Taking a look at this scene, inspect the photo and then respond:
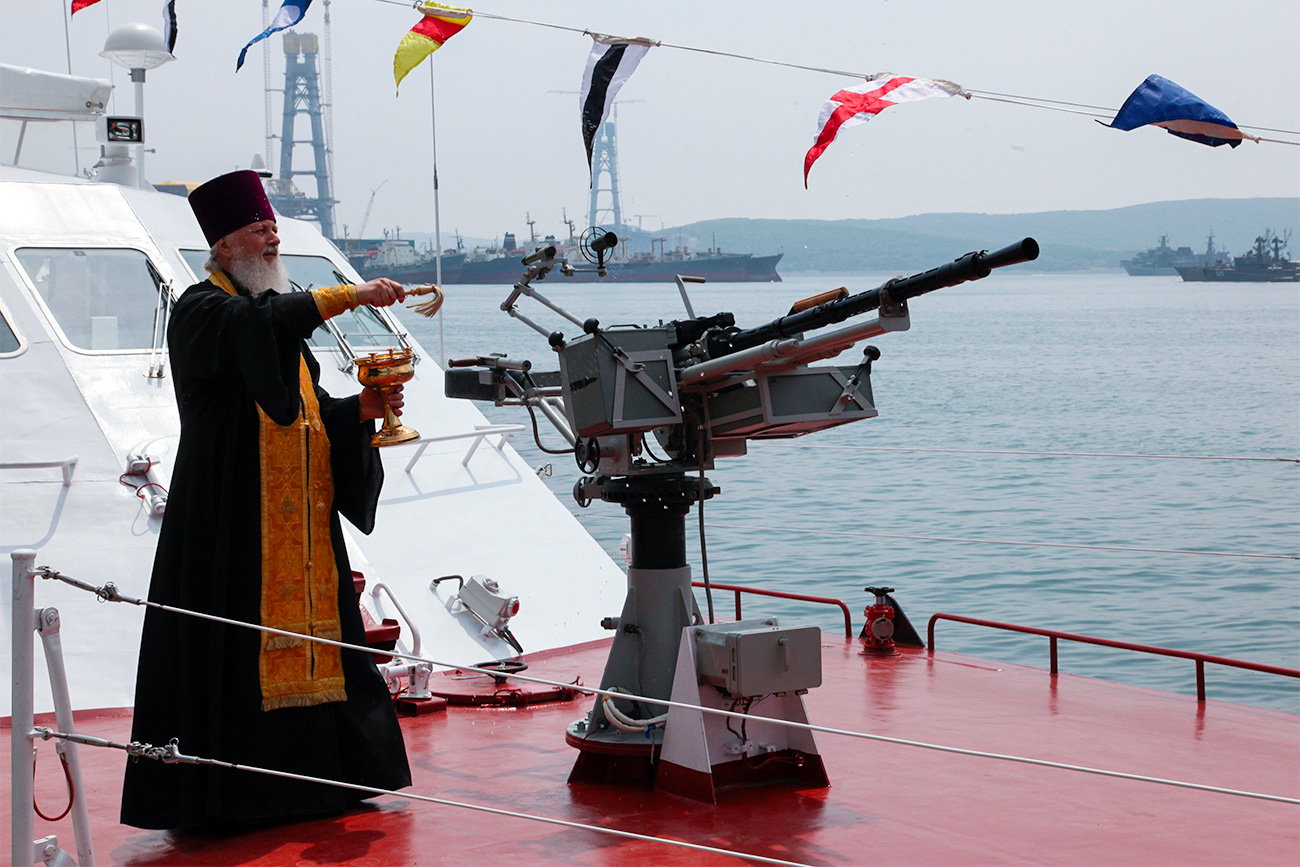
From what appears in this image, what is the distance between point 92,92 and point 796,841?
7052mm

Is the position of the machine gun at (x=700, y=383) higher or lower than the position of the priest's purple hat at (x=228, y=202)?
lower

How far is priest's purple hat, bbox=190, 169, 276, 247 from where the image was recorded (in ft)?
15.4

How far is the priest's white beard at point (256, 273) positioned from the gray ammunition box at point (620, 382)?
104 cm

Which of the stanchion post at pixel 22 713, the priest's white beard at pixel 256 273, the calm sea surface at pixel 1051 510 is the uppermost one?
the priest's white beard at pixel 256 273

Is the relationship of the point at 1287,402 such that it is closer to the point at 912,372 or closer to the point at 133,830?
the point at 912,372

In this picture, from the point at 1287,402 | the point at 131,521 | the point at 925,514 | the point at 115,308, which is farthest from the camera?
the point at 1287,402

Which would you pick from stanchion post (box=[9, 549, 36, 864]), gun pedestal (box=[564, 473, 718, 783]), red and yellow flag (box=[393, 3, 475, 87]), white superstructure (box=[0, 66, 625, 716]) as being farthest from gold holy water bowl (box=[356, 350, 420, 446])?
red and yellow flag (box=[393, 3, 475, 87])

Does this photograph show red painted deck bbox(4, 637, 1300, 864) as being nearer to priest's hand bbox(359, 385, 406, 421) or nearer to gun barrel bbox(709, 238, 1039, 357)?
priest's hand bbox(359, 385, 406, 421)

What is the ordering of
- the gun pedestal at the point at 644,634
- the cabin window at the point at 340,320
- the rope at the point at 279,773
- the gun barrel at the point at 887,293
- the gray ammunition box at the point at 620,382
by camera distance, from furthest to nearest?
the cabin window at the point at 340,320, the gun pedestal at the point at 644,634, the gray ammunition box at the point at 620,382, the gun barrel at the point at 887,293, the rope at the point at 279,773

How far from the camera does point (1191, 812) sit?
17.2 feet

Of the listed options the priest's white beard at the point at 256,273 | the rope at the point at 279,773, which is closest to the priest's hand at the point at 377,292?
the priest's white beard at the point at 256,273

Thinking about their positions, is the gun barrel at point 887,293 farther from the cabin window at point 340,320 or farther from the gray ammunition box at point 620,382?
the cabin window at point 340,320

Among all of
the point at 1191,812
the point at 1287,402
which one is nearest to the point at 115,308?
the point at 1191,812

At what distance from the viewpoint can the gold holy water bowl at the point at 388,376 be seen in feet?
14.9
